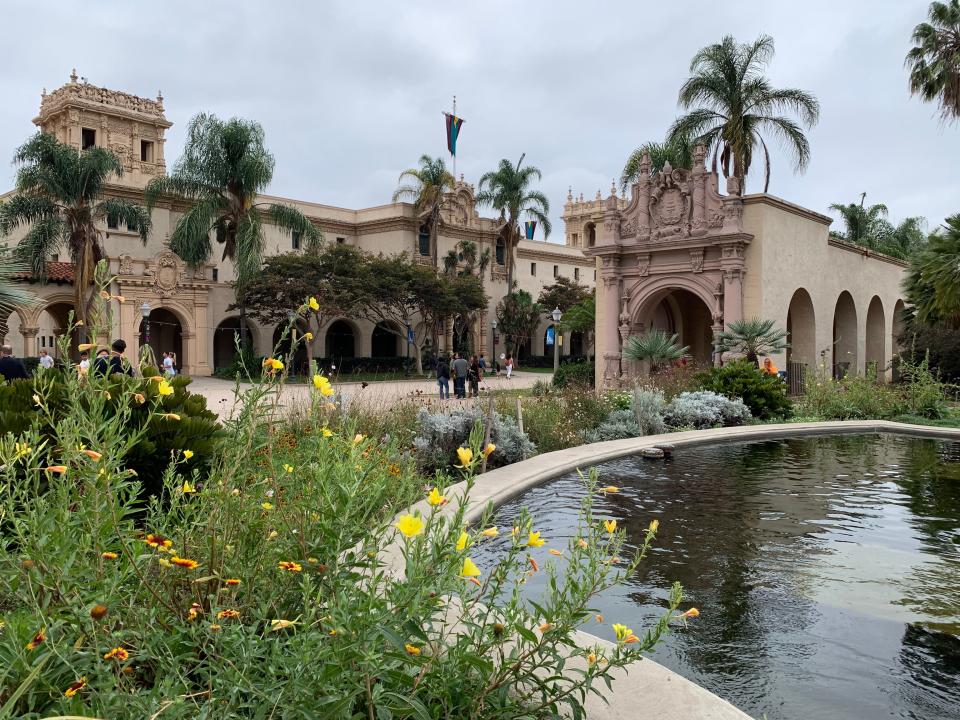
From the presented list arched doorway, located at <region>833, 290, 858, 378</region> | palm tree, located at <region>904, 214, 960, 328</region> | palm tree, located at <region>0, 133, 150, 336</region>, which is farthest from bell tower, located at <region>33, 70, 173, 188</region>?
palm tree, located at <region>904, 214, 960, 328</region>

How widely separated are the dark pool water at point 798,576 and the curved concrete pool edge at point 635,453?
0.34 meters

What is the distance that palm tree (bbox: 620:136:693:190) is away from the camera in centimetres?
3084

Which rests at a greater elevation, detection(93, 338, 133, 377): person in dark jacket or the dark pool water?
detection(93, 338, 133, 377): person in dark jacket

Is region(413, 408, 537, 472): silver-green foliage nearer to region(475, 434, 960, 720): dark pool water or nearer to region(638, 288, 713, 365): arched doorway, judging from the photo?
region(475, 434, 960, 720): dark pool water

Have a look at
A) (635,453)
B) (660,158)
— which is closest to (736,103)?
(660,158)

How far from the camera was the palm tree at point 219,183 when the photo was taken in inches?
1417

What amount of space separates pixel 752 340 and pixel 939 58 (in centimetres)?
1203

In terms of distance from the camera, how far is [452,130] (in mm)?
48906

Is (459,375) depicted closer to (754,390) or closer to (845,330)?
(754,390)

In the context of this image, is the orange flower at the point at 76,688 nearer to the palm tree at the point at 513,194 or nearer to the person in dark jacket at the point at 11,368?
the person in dark jacket at the point at 11,368

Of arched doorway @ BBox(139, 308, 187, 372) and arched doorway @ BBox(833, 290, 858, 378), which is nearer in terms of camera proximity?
arched doorway @ BBox(833, 290, 858, 378)

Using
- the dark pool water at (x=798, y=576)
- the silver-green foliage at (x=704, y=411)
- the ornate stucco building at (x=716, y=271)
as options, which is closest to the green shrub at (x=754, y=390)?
the silver-green foliage at (x=704, y=411)

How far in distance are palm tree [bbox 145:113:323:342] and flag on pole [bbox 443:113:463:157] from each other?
15.2 meters

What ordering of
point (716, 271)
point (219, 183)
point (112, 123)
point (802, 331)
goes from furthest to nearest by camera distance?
point (112, 123) → point (219, 183) → point (802, 331) → point (716, 271)
